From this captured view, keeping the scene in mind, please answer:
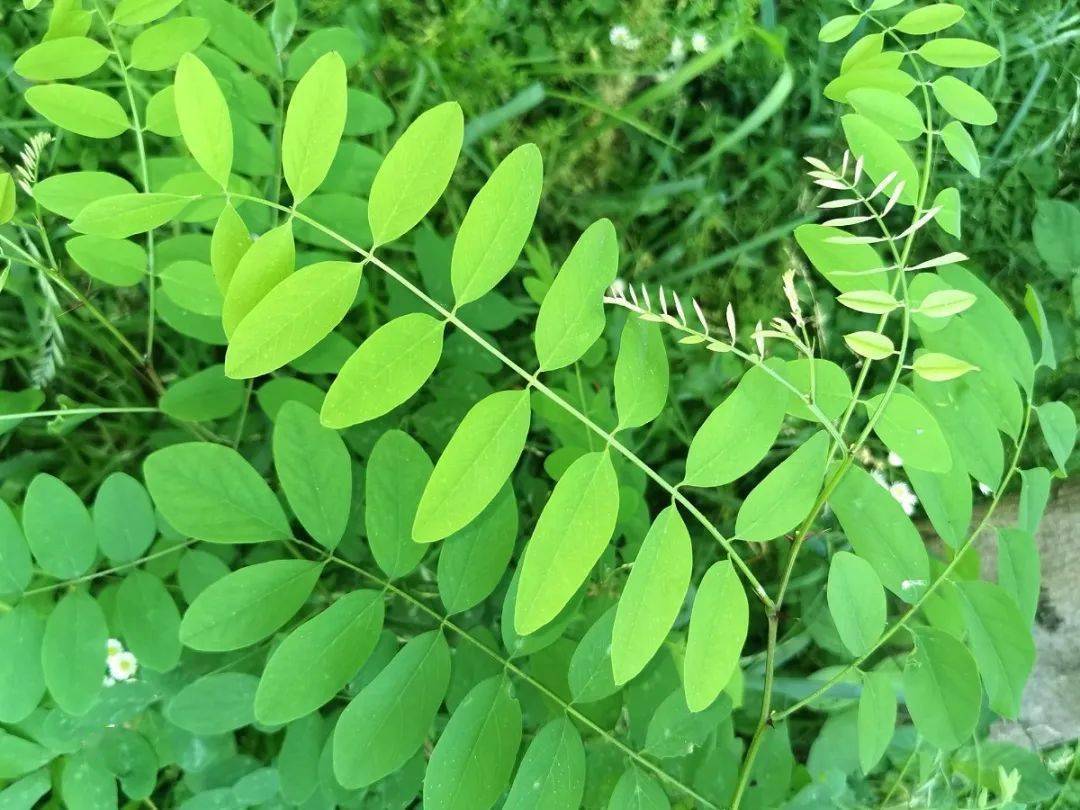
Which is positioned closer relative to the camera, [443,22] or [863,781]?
[863,781]

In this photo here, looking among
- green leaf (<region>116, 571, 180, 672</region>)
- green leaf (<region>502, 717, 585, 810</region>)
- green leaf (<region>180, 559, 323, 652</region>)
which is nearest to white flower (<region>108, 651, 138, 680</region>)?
green leaf (<region>116, 571, 180, 672</region>)

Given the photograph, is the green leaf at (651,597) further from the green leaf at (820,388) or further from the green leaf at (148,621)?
the green leaf at (148,621)

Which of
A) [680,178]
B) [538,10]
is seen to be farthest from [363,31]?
[680,178]

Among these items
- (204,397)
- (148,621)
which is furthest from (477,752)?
(204,397)

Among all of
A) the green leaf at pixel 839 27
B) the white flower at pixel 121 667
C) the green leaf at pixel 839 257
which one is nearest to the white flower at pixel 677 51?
the green leaf at pixel 839 27

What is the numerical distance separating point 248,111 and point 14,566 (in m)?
0.81

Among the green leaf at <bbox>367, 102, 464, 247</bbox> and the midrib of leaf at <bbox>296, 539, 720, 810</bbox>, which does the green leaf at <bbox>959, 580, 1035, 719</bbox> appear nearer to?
the midrib of leaf at <bbox>296, 539, 720, 810</bbox>

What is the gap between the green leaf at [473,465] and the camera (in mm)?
917

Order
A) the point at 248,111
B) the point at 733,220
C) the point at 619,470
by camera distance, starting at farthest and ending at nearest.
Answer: the point at 733,220 < the point at 619,470 < the point at 248,111

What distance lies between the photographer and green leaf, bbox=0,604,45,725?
1.16 metres

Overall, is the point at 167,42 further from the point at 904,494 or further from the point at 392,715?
the point at 904,494

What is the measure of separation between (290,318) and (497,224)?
25 centimetres

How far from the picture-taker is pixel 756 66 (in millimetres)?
2006

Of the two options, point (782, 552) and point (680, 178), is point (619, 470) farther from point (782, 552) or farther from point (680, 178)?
point (680, 178)
